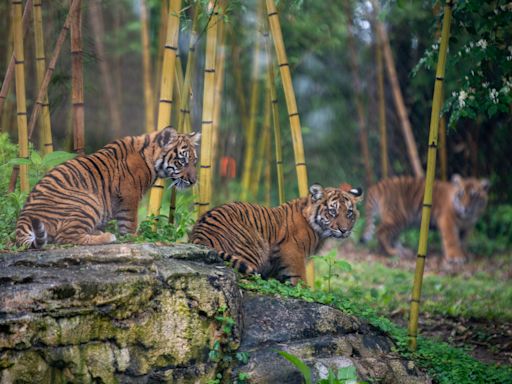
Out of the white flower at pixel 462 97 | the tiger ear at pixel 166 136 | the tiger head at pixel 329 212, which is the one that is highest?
the white flower at pixel 462 97

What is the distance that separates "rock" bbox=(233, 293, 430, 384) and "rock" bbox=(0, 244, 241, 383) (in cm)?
22

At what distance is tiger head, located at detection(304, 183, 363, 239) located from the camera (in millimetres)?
5922

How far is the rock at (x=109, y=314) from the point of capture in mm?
3898

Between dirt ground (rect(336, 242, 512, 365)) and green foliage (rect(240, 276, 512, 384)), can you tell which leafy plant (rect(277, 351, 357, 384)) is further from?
dirt ground (rect(336, 242, 512, 365))

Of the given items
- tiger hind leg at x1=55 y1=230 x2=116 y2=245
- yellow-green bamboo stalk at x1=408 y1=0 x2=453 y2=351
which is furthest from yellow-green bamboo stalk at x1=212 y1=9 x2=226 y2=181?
tiger hind leg at x1=55 y1=230 x2=116 y2=245

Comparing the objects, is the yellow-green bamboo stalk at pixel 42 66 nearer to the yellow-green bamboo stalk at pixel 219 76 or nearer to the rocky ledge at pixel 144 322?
the yellow-green bamboo stalk at pixel 219 76

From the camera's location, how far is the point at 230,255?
5.13m

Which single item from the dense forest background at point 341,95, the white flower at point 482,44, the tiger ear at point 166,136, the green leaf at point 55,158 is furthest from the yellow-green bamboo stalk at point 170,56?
the dense forest background at point 341,95

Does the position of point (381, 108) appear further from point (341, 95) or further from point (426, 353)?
point (426, 353)

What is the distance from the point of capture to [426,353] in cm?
528

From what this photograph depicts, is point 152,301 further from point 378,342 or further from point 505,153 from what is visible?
point 505,153

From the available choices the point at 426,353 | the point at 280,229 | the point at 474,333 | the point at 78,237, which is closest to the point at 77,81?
the point at 78,237

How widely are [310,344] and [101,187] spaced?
5.69 feet

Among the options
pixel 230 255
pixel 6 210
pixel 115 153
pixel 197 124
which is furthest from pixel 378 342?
pixel 197 124
